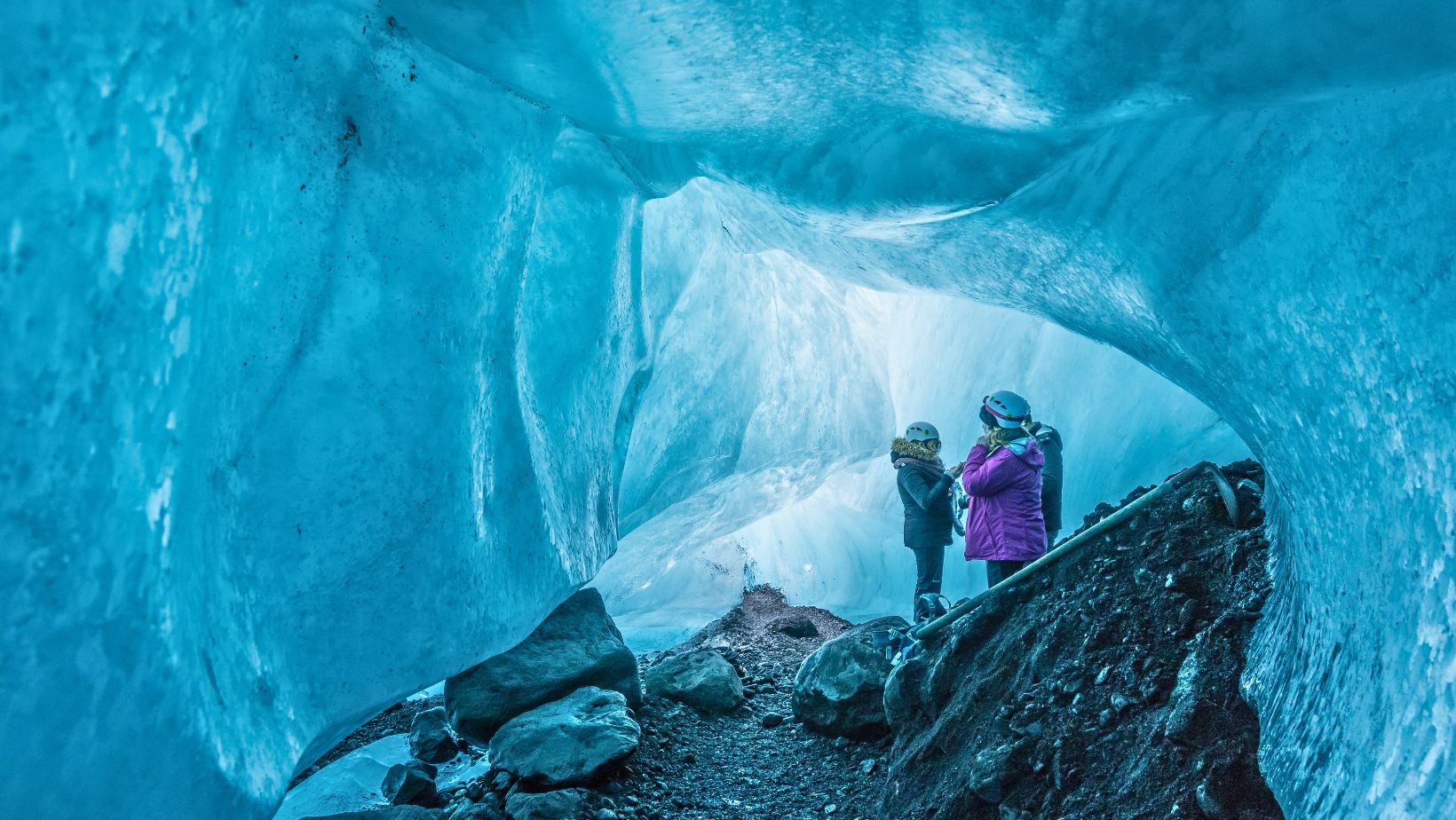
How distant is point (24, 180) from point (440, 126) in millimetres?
1321

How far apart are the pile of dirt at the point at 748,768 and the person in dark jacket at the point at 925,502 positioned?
991 mm

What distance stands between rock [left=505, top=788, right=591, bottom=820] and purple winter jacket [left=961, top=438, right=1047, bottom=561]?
6.11ft

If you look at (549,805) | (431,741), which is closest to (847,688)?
(549,805)

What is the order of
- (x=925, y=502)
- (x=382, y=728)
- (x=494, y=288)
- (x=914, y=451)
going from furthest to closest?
(x=382, y=728) < (x=914, y=451) < (x=925, y=502) < (x=494, y=288)

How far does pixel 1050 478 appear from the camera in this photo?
4133mm

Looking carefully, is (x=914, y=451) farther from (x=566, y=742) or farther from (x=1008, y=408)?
(x=566, y=742)

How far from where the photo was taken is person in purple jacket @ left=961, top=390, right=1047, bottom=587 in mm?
3428

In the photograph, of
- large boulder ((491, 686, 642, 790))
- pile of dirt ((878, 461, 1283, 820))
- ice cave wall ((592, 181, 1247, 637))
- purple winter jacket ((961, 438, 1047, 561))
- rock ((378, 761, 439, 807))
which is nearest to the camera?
pile of dirt ((878, 461, 1283, 820))

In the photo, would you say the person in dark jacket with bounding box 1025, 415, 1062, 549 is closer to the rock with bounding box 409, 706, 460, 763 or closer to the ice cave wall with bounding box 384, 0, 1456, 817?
the ice cave wall with bounding box 384, 0, 1456, 817

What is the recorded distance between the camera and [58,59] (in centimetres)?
124

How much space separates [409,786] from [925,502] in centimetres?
260

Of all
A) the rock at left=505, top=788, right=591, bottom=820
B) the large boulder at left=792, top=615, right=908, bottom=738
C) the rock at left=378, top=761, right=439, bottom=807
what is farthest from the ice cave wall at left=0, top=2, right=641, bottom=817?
the large boulder at left=792, top=615, right=908, bottom=738

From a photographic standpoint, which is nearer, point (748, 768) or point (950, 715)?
point (950, 715)

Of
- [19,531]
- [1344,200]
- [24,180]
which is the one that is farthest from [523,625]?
[1344,200]
